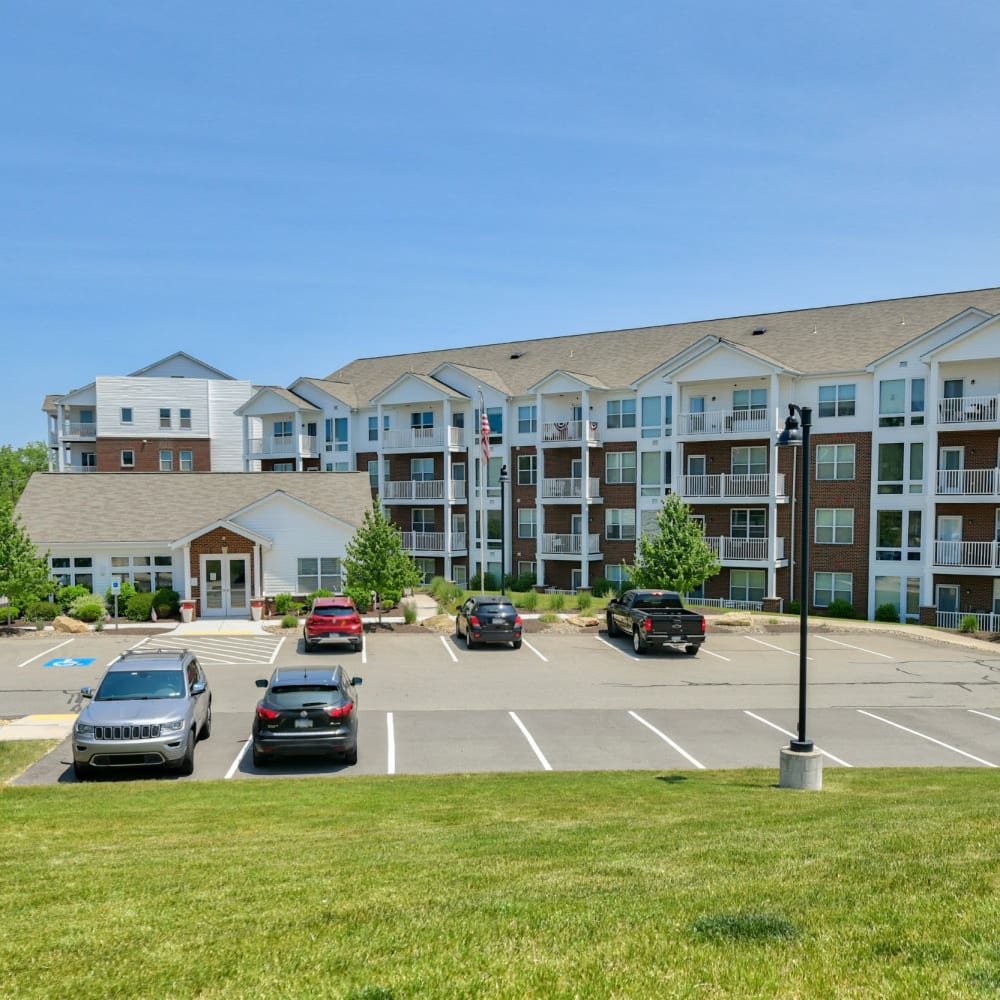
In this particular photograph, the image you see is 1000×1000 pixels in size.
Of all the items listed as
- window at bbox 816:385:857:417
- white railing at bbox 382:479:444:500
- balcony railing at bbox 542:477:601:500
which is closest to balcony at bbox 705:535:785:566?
window at bbox 816:385:857:417

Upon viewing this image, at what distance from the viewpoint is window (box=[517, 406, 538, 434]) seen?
46.3 metres

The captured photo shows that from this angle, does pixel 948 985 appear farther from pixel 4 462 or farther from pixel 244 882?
pixel 4 462

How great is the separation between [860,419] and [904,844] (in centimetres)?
3256

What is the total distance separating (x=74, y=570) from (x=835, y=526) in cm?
3229

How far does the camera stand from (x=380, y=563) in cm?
3259

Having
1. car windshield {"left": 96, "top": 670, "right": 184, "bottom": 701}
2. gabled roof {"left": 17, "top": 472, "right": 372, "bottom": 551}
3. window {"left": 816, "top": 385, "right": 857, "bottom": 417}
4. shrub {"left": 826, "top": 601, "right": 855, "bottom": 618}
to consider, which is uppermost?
window {"left": 816, "top": 385, "right": 857, "bottom": 417}

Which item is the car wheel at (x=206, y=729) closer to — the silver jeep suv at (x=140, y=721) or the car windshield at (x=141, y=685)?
the silver jeep suv at (x=140, y=721)

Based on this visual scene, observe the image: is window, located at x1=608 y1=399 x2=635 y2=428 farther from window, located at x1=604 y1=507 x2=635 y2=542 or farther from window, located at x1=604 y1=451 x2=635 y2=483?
window, located at x1=604 y1=507 x2=635 y2=542

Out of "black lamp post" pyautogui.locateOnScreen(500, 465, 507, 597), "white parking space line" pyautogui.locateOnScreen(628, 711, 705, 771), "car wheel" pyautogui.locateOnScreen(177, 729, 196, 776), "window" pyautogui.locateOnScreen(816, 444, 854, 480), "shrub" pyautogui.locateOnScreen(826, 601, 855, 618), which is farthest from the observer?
"window" pyautogui.locateOnScreen(816, 444, 854, 480)

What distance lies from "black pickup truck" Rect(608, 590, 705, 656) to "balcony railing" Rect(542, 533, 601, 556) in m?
14.1

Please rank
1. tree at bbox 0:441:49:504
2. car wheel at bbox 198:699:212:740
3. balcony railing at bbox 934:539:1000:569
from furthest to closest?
tree at bbox 0:441:49:504 → balcony railing at bbox 934:539:1000:569 → car wheel at bbox 198:699:212:740

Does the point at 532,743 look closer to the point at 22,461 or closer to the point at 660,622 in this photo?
the point at 660,622

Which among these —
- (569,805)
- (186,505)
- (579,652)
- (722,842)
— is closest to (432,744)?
(569,805)

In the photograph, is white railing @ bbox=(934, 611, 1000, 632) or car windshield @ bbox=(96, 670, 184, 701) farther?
white railing @ bbox=(934, 611, 1000, 632)
